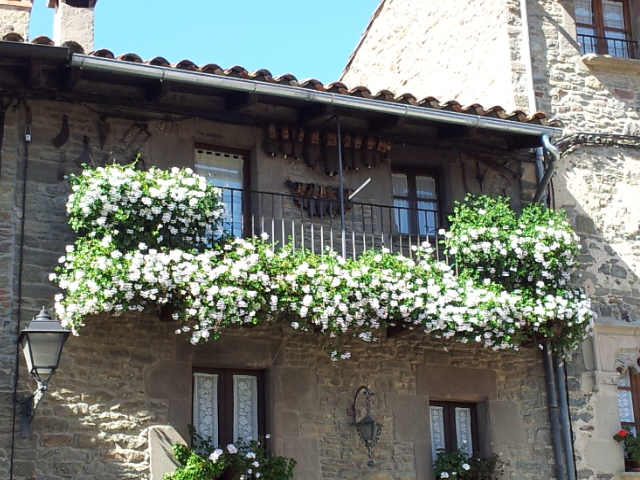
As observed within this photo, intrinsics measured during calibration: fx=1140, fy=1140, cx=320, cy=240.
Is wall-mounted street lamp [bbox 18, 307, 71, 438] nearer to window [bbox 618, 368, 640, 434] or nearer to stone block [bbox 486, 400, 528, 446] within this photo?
stone block [bbox 486, 400, 528, 446]

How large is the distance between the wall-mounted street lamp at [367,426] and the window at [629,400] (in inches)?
112

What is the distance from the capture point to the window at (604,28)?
13.2 m

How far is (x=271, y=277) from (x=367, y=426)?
1715 millimetres

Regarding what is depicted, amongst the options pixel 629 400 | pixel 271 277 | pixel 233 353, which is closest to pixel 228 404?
pixel 233 353

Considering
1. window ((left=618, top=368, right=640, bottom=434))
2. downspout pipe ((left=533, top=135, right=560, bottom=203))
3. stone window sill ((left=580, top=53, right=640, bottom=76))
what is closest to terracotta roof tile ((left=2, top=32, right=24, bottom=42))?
→ downspout pipe ((left=533, top=135, right=560, bottom=203))

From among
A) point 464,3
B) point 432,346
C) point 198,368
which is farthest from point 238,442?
point 464,3

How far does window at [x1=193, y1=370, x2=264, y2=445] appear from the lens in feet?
33.1

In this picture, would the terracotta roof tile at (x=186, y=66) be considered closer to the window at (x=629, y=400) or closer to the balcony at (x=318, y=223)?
the balcony at (x=318, y=223)

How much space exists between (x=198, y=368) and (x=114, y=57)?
2833 millimetres

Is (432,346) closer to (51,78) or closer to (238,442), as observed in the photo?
(238,442)

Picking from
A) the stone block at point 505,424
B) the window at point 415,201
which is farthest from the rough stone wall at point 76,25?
the stone block at point 505,424

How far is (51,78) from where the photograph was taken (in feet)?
33.4

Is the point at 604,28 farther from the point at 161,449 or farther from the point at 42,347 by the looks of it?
the point at 42,347

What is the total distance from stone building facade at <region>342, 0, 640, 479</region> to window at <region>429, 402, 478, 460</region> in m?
1.04
